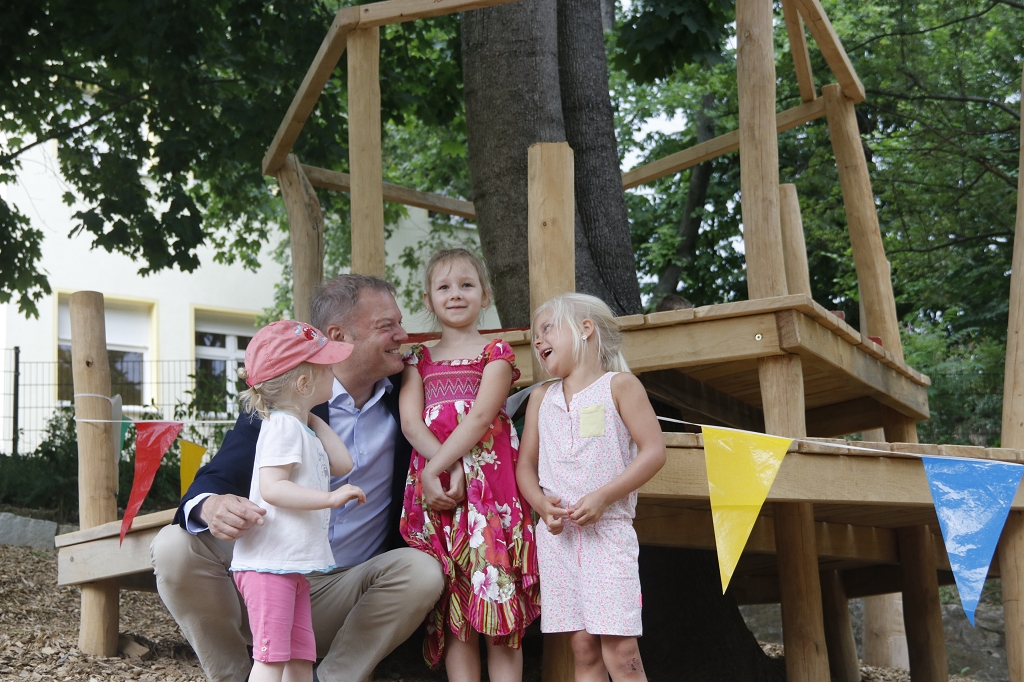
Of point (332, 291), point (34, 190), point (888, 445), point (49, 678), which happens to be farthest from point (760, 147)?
point (34, 190)

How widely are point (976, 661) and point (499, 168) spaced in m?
7.33

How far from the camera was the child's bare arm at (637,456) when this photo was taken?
114 inches

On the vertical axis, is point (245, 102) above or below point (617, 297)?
above

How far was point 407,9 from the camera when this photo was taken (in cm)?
407

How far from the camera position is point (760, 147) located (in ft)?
13.0

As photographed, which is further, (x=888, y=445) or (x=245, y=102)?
(x=245, y=102)

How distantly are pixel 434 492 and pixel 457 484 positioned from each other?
8 cm

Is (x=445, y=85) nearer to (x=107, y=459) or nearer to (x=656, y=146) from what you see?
(x=107, y=459)

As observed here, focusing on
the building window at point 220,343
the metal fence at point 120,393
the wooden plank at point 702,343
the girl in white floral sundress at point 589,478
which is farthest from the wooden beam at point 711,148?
the building window at point 220,343

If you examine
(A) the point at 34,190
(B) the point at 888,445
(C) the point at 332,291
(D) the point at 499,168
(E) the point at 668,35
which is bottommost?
(B) the point at 888,445

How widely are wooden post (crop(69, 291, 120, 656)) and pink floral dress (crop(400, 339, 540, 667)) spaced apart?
74.7 inches

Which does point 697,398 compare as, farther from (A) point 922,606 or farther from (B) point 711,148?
(B) point 711,148

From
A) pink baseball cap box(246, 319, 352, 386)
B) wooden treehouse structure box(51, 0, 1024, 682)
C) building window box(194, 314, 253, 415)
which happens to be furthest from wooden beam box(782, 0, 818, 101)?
building window box(194, 314, 253, 415)

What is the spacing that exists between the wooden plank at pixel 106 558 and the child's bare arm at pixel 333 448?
1.42 m
